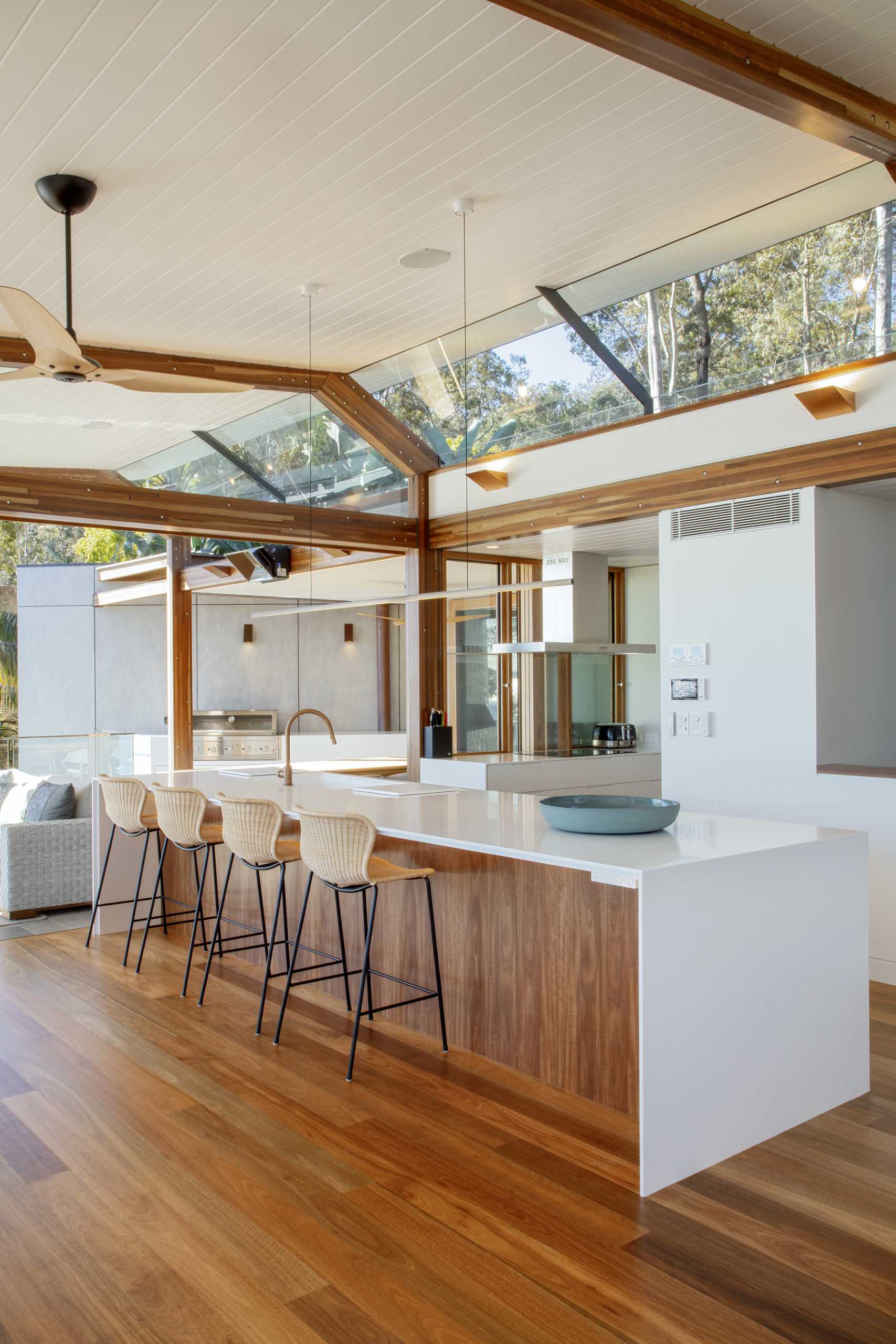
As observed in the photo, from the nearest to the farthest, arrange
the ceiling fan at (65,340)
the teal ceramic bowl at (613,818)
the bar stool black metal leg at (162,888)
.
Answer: the teal ceramic bowl at (613,818) < the ceiling fan at (65,340) < the bar stool black metal leg at (162,888)

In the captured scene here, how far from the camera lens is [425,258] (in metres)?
5.09

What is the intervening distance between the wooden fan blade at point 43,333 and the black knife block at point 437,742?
3.61m

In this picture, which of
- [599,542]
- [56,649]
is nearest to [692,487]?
[599,542]

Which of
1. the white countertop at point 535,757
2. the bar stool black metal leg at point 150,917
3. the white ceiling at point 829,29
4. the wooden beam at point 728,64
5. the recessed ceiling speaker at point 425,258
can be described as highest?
the recessed ceiling speaker at point 425,258

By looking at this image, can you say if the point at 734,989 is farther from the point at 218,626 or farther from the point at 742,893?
the point at 218,626

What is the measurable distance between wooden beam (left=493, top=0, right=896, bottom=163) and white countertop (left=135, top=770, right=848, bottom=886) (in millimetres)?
2328

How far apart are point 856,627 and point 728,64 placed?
9.88ft

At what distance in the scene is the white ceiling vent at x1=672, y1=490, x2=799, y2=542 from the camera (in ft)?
17.1

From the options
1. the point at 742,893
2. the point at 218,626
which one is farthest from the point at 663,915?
the point at 218,626

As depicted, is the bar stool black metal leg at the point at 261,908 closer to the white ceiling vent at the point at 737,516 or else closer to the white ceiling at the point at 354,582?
the white ceiling vent at the point at 737,516

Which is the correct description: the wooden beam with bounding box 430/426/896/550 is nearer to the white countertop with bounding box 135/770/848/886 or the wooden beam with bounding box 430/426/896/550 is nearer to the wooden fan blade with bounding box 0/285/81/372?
the white countertop with bounding box 135/770/848/886

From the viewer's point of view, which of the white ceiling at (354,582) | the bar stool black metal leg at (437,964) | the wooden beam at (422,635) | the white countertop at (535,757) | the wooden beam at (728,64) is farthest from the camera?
the white ceiling at (354,582)

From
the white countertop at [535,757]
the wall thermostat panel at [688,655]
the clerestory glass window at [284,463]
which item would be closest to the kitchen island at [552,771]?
the white countertop at [535,757]

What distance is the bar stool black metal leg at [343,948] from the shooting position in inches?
157
